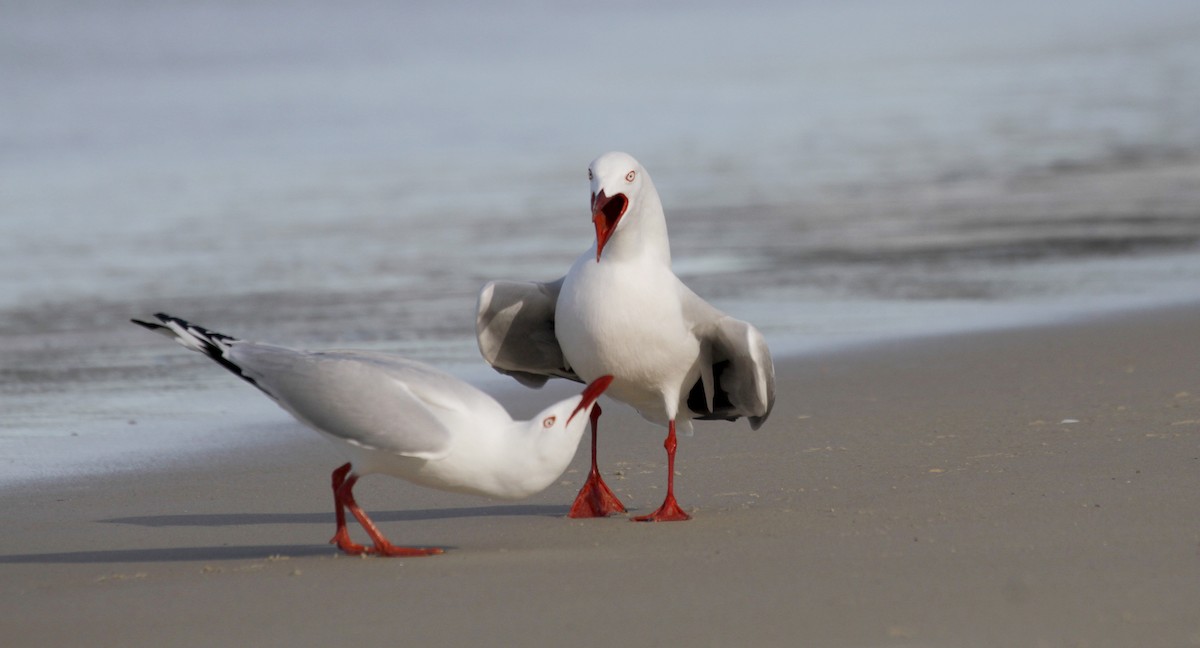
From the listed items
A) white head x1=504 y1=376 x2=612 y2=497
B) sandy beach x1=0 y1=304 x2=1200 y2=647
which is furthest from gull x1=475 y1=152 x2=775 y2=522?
white head x1=504 y1=376 x2=612 y2=497

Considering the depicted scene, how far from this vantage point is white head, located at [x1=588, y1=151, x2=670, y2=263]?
601 cm

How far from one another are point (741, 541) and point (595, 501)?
3.00 feet

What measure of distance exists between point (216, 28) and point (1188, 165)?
2749cm

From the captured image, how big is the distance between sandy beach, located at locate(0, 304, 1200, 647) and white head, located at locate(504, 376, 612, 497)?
0.25m

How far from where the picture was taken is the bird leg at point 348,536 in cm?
546

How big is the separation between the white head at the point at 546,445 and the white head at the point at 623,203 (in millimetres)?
831

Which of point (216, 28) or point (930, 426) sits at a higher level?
point (216, 28)

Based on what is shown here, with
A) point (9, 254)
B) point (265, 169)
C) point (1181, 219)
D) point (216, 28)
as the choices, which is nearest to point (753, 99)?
point (265, 169)

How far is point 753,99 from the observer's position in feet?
86.1

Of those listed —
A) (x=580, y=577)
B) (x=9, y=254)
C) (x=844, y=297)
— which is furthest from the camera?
(x=9, y=254)

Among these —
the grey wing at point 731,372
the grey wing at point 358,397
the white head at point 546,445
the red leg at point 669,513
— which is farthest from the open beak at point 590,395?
the grey wing at point 731,372

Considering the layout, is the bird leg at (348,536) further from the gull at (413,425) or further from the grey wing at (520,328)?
the grey wing at (520,328)

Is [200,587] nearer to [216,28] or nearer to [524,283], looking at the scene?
[524,283]

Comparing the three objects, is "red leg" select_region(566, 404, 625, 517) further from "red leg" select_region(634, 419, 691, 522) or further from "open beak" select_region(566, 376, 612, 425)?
"open beak" select_region(566, 376, 612, 425)
